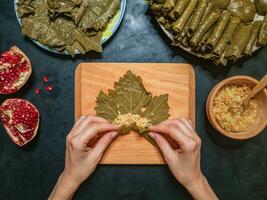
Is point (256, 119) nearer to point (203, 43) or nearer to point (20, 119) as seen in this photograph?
point (203, 43)

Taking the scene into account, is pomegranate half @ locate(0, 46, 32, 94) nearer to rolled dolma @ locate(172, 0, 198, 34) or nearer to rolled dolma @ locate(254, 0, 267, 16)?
rolled dolma @ locate(172, 0, 198, 34)

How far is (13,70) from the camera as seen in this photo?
217 cm

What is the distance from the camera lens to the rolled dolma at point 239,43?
84.1 inches

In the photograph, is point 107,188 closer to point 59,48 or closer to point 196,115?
point 196,115

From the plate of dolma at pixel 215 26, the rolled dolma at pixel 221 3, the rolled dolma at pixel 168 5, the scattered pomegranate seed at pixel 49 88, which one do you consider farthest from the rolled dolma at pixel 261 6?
the scattered pomegranate seed at pixel 49 88

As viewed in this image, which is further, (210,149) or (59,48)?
(210,149)

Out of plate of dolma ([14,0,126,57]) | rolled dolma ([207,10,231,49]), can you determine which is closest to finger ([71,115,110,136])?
plate of dolma ([14,0,126,57])

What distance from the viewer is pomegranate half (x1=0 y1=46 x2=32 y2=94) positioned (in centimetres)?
216

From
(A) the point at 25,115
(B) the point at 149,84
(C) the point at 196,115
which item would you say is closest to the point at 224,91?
(C) the point at 196,115

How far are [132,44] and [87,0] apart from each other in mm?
323

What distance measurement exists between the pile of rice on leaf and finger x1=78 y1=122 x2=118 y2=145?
0.05m

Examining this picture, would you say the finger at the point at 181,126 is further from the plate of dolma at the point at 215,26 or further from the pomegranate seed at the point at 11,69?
the pomegranate seed at the point at 11,69

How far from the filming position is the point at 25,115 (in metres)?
2.18

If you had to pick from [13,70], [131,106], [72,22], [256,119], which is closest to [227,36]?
[256,119]
